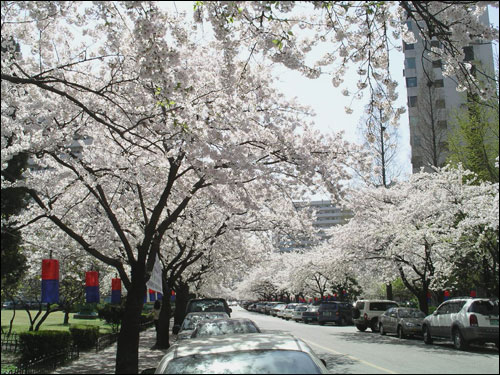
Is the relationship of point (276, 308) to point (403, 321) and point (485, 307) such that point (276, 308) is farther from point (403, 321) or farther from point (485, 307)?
point (485, 307)

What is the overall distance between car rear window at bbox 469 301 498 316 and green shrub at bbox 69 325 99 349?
13.4m

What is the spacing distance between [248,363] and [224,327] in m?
5.94

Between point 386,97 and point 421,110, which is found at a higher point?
point 421,110

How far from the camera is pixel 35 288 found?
31562 mm

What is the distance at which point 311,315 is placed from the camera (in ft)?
122

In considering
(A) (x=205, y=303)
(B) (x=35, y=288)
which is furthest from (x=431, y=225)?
(B) (x=35, y=288)

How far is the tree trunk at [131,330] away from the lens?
33.3 ft

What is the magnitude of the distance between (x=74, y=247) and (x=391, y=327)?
47.9 feet

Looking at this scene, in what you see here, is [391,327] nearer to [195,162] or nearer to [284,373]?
[195,162]

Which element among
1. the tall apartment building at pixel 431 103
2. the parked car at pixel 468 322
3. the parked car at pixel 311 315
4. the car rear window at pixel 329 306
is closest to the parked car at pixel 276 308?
the parked car at pixel 311 315

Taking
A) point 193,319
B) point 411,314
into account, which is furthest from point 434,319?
point 193,319

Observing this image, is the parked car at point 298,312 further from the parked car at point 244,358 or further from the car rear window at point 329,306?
the parked car at point 244,358

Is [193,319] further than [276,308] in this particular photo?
No

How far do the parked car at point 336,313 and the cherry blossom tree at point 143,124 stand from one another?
2265 cm
